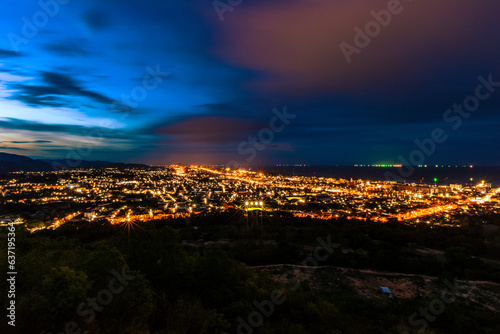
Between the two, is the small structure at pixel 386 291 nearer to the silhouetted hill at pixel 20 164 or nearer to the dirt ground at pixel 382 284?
the dirt ground at pixel 382 284

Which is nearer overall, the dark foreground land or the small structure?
the dark foreground land

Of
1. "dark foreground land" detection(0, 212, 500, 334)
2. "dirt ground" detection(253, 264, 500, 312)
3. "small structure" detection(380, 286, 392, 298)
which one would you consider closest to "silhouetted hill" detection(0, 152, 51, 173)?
"dark foreground land" detection(0, 212, 500, 334)

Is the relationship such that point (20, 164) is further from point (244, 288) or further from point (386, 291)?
point (386, 291)

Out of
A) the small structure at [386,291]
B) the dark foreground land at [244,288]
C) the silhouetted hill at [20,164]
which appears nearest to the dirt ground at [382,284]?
the dark foreground land at [244,288]

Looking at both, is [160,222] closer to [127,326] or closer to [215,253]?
[215,253]

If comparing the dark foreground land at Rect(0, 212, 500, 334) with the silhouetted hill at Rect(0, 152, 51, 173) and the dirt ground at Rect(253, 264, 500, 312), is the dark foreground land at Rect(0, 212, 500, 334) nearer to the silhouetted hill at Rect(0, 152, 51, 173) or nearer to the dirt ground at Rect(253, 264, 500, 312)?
the dirt ground at Rect(253, 264, 500, 312)

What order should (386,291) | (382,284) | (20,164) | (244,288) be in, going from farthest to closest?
(20,164), (382,284), (386,291), (244,288)

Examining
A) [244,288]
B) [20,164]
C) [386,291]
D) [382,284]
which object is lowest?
[382,284]

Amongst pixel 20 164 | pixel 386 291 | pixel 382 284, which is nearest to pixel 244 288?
pixel 386 291

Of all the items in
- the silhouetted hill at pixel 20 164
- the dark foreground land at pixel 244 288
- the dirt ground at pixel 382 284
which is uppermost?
the silhouetted hill at pixel 20 164

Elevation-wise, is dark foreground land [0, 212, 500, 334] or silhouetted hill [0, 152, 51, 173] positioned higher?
silhouetted hill [0, 152, 51, 173]
